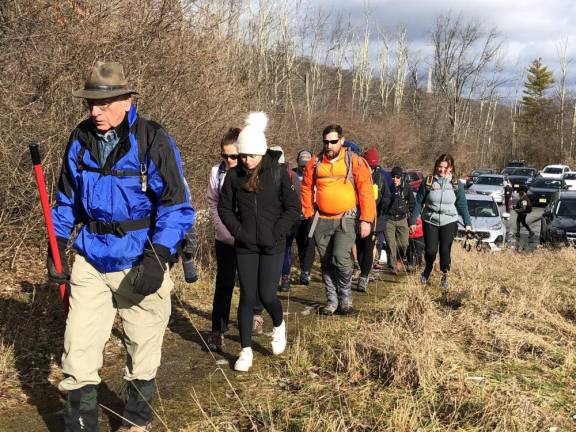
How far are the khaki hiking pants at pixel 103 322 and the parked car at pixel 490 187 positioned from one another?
83.8 ft

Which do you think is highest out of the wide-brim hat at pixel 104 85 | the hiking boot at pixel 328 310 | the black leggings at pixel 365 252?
the wide-brim hat at pixel 104 85

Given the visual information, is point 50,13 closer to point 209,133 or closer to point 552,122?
point 209,133

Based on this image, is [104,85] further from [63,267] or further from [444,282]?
[444,282]

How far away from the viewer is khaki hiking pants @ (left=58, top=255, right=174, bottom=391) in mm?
3033

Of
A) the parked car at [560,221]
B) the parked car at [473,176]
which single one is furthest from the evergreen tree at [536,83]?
the parked car at [560,221]

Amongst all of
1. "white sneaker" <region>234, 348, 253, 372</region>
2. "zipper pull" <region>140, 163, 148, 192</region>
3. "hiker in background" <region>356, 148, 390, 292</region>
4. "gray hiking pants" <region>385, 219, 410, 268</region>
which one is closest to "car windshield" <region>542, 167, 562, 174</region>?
"gray hiking pants" <region>385, 219, 410, 268</region>

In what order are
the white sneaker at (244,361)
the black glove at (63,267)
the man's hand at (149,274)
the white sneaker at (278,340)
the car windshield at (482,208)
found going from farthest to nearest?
the car windshield at (482,208) < the white sneaker at (278,340) < the white sneaker at (244,361) < the black glove at (63,267) < the man's hand at (149,274)

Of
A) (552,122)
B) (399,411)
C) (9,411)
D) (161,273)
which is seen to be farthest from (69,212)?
(552,122)

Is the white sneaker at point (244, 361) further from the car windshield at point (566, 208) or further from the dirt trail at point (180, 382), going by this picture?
the car windshield at point (566, 208)

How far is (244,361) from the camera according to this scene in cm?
438

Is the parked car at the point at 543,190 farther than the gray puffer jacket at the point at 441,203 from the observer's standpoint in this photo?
Yes

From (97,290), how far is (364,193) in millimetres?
3377

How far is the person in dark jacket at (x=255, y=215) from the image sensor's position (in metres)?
4.33

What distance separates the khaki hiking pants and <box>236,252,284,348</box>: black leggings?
1.12 m
